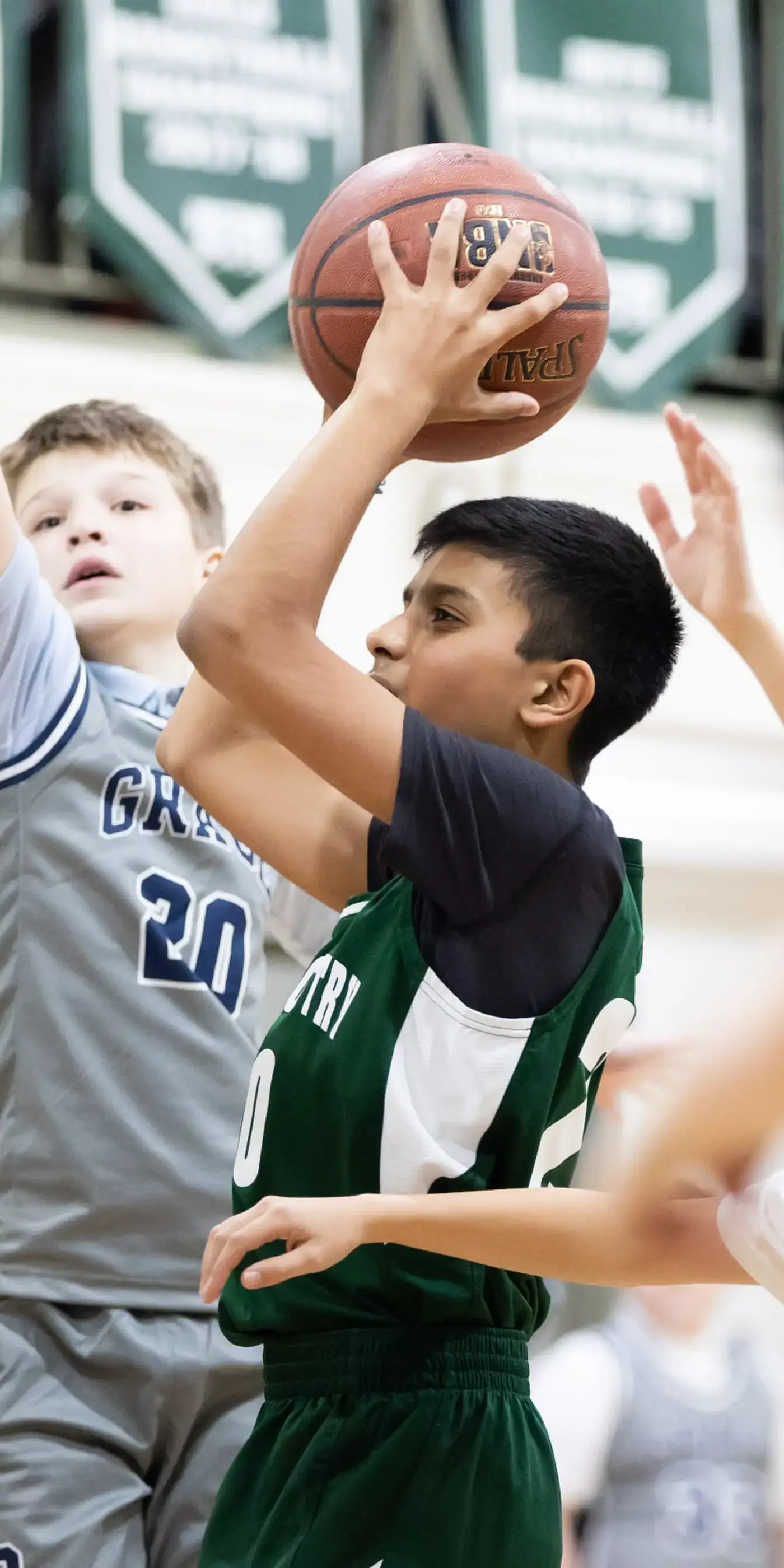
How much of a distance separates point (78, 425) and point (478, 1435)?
80.3 inches

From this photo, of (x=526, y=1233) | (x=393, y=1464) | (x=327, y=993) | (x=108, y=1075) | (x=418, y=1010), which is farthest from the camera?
(x=108, y=1075)

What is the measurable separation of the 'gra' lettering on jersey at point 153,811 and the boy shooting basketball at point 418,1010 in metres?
0.83

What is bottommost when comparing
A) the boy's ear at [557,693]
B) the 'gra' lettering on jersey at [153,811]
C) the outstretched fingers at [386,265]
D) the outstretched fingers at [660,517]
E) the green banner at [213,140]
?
the 'gra' lettering on jersey at [153,811]

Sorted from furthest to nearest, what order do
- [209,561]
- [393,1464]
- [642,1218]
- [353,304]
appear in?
[209,561] → [353,304] → [393,1464] → [642,1218]

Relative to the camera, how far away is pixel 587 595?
2.47 meters

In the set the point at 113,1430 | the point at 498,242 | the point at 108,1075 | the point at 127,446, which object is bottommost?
the point at 113,1430

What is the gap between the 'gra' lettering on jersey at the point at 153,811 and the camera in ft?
10.3

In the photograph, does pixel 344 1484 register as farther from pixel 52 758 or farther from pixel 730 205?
pixel 730 205

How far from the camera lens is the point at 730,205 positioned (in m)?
8.49

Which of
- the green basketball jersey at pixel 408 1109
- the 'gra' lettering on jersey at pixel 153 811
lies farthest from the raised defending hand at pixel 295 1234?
the 'gra' lettering on jersey at pixel 153 811

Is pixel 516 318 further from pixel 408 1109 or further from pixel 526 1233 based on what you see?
pixel 526 1233

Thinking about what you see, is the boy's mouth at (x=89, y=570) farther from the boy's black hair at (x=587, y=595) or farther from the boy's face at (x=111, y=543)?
the boy's black hair at (x=587, y=595)

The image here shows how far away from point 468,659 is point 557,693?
12 cm

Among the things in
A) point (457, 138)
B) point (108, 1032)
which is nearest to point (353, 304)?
point (108, 1032)
